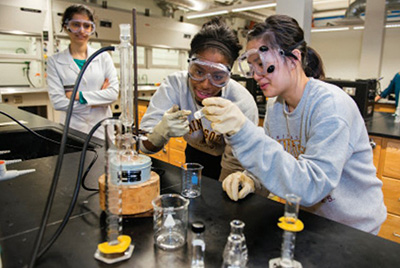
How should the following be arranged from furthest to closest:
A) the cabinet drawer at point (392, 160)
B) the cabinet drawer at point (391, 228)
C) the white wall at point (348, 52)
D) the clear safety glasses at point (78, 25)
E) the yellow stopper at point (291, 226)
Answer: the white wall at point (348, 52)
the cabinet drawer at point (392, 160)
the cabinet drawer at point (391, 228)
the clear safety glasses at point (78, 25)
the yellow stopper at point (291, 226)

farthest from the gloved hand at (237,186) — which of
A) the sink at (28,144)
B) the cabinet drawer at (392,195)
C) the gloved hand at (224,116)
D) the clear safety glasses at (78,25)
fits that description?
the cabinet drawer at (392,195)

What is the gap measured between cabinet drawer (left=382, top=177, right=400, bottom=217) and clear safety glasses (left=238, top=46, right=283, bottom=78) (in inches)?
79.8

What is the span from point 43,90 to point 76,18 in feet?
8.89

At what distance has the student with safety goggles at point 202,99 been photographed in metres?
1.43

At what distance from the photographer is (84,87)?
253cm

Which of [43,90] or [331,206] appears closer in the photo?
[331,206]

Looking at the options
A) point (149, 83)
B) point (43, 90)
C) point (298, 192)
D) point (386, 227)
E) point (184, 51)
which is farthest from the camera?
point (184, 51)

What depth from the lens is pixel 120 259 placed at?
725 millimetres

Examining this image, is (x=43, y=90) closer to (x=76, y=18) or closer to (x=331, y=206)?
(x=76, y=18)

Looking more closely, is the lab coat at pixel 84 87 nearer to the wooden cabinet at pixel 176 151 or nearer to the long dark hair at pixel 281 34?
the wooden cabinet at pixel 176 151

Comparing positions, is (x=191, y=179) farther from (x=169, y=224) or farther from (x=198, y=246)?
(x=198, y=246)

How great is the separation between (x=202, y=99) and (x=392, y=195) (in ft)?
6.59

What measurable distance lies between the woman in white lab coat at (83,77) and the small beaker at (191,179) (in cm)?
144

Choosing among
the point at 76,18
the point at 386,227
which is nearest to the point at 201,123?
the point at 76,18
